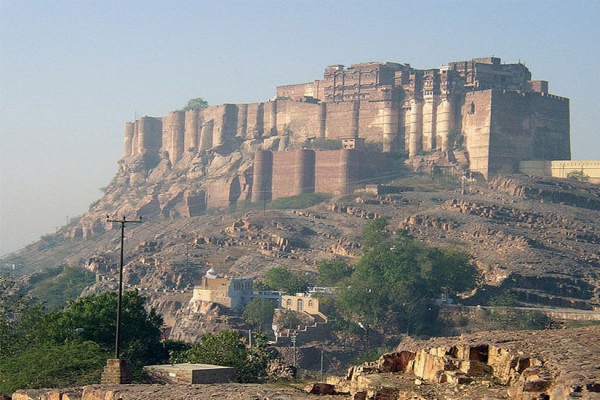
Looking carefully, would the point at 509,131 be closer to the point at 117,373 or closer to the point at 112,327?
the point at 112,327

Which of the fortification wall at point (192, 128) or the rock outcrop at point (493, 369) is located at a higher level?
the fortification wall at point (192, 128)

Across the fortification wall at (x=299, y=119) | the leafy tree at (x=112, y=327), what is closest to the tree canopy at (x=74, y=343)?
the leafy tree at (x=112, y=327)

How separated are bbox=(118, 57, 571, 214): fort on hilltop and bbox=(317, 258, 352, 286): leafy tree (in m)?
18.2

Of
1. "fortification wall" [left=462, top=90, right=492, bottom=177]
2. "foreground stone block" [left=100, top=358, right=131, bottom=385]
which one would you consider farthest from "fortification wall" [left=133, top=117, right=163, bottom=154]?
"foreground stone block" [left=100, top=358, right=131, bottom=385]

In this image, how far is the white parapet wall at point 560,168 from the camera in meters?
82.2

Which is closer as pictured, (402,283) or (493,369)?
(493,369)

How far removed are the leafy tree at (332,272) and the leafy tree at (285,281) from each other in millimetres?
1144

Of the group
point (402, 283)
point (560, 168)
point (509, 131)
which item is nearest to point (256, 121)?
point (509, 131)

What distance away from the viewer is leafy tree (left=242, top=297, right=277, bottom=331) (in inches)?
2296

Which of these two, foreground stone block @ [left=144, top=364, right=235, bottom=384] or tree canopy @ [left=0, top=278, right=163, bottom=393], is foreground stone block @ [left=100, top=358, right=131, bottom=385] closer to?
foreground stone block @ [left=144, top=364, right=235, bottom=384]

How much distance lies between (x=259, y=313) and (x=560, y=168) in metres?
34.7

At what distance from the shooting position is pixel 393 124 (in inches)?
3489

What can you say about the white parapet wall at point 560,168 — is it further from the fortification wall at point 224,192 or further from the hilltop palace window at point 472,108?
the fortification wall at point 224,192

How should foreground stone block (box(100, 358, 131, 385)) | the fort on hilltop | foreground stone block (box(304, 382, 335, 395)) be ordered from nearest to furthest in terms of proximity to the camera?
foreground stone block (box(304, 382, 335, 395)), foreground stone block (box(100, 358, 131, 385)), the fort on hilltop
